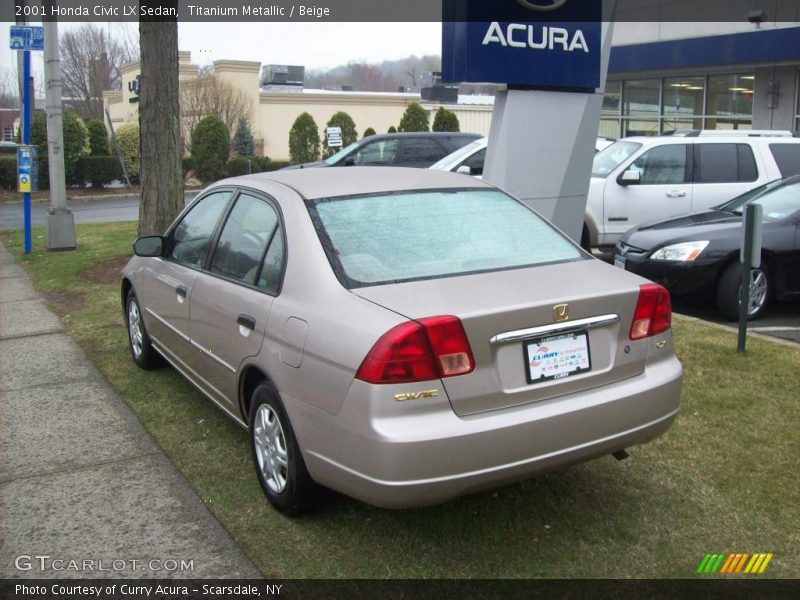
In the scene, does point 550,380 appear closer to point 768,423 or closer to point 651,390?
point 651,390

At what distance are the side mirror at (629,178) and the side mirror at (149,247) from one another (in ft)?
23.5

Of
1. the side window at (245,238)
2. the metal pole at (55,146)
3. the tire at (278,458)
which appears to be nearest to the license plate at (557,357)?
the tire at (278,458)

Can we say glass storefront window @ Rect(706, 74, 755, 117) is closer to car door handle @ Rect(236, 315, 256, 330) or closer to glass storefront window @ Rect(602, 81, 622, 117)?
glass storefront window @ Rect(602, 81, 622, 117)

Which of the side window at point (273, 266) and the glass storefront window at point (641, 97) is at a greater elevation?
the glass storefront window at point (641, 97)

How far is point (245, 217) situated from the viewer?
4.83 m

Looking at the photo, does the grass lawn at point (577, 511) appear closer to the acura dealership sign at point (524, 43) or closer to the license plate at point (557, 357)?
the license plate at point (557, 357)

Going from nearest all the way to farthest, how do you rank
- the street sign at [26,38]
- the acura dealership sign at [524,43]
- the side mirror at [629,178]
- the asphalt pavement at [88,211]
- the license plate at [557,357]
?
1. the license plate at [557,357]
2. the acura dealership sign at [524,43]
3. the side mirror at [629,178]
4. the street sign at [26,38]
5. the asphalt pavement at [88,211]

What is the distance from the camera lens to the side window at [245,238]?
175 inches

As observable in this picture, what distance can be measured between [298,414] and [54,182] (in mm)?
10852

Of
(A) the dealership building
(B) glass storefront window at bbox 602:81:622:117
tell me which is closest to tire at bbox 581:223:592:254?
(A) the dealership building

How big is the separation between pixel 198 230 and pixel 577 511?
2.89 metres

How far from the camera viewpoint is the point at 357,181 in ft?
15.3

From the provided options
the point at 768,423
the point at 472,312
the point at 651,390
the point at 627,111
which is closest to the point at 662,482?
the point at 651,390

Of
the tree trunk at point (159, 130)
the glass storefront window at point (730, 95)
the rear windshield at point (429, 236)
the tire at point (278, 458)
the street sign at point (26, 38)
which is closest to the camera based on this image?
the tire at point (278, 458)
